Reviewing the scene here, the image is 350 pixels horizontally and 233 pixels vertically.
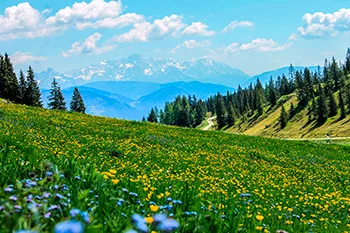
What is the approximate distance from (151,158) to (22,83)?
289 feet

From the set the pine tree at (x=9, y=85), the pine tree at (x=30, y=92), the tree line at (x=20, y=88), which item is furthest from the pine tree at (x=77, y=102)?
the pine tree at (x=9, y=85)

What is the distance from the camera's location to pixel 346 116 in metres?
141

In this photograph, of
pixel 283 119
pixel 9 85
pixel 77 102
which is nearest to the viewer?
pixel 9 85

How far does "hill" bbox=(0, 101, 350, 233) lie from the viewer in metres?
3.55

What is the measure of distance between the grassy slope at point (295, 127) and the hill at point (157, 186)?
115212 millimetres

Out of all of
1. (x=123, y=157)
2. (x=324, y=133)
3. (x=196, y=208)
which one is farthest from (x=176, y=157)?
(x=324, y=133)

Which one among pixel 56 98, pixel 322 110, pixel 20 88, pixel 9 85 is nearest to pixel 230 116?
pixel 322 110

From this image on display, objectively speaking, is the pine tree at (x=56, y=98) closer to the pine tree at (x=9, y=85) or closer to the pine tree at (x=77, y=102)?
the pine tree at (x=77, y=102)

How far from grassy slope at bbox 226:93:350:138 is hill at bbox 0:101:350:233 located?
115 m

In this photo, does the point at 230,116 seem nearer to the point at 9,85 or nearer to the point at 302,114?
the point at 302,114

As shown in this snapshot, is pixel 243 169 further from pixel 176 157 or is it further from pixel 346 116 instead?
pixel 346 116

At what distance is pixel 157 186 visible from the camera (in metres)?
6.93

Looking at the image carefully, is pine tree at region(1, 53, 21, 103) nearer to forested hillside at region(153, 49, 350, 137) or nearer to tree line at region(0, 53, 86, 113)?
tree line at region(0, 53, 86, 113)

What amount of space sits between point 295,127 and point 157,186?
160m
